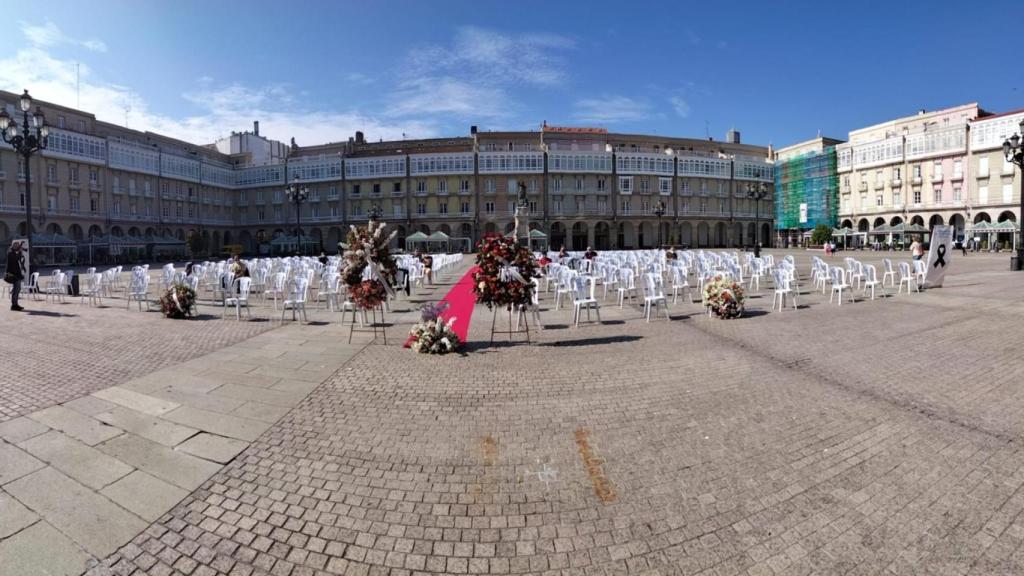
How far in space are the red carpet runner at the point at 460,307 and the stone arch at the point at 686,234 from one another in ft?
201

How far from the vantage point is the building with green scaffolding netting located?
6912 cm

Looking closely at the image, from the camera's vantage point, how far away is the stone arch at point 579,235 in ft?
232

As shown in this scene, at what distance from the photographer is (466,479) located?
380 cm

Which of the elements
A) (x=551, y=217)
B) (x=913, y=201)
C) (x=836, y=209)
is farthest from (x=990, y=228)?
(x=551, y=217)

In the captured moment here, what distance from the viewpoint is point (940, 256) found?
15.5m

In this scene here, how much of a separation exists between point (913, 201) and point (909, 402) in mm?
72283

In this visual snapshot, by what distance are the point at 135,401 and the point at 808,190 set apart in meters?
83.0

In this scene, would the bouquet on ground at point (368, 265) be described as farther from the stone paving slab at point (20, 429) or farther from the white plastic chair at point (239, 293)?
the stone paving slab at point (20, 429)

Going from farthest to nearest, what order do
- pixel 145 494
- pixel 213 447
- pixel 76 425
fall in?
pixel 76 425 < pixel 213 447 < pixel 145 494

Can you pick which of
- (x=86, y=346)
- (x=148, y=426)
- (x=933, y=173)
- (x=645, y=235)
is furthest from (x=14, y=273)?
(x=933, y=173)

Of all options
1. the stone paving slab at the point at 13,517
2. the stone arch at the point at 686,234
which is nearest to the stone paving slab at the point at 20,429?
the stone paving slab at the point at 13,517

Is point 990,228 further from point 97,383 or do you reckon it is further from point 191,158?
point 191,158

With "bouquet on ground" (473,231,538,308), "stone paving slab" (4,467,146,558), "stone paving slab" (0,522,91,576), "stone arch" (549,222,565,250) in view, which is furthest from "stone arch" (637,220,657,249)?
"stone paving slab" (0,522,91,576)

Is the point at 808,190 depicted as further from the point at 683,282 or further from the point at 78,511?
the point at 78,511
